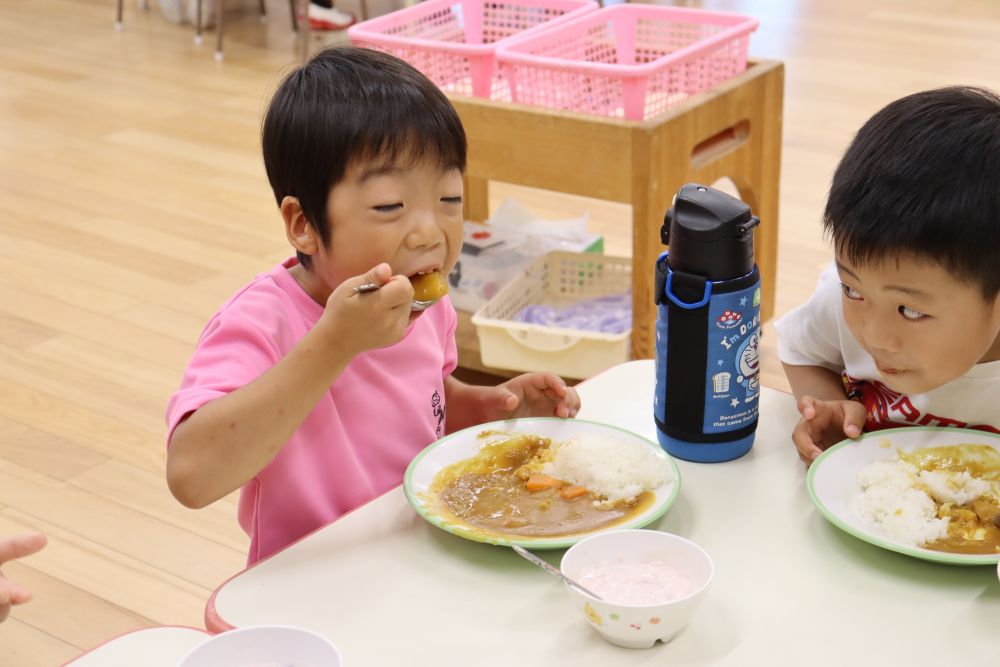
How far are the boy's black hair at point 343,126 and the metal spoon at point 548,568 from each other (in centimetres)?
37

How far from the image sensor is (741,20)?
249cm

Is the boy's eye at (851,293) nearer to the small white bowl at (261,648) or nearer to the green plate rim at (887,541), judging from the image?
the green plate rim at (887,541)

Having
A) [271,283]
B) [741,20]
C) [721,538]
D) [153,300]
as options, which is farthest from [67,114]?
[721,538]

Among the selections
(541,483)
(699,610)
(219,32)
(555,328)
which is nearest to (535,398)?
(541,483)

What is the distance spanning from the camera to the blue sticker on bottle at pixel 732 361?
42.5 inches

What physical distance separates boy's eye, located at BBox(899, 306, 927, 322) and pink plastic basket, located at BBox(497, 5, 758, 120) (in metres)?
1.20

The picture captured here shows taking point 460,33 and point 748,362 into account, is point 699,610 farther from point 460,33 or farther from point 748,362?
point 460,33

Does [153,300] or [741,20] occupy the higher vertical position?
[741,20]

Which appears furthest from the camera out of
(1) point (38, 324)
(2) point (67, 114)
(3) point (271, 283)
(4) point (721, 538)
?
(2) point (67, 114)

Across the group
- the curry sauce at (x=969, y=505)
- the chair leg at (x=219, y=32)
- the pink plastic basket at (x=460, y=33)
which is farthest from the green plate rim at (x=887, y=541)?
the chair leg at (x=219, y=32)

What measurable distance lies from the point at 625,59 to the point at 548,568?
6.13 ft

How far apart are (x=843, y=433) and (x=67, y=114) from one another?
397 centimetres

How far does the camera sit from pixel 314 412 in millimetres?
1193

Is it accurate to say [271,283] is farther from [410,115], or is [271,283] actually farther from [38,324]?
[38,324]
